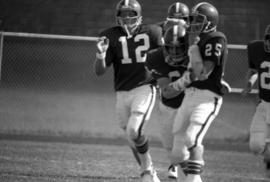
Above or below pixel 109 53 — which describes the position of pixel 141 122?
below

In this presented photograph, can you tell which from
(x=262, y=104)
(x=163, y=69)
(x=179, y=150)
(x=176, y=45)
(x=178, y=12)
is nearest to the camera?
(x=179, y=150)

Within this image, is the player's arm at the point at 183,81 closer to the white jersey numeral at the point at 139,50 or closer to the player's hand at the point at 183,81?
the player's hand at the point at 183,81

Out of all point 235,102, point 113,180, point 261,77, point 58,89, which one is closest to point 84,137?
point 58,89

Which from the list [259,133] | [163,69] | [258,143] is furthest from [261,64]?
[163,69]

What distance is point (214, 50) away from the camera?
686cm

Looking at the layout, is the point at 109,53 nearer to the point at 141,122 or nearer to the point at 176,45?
the point at 141,122

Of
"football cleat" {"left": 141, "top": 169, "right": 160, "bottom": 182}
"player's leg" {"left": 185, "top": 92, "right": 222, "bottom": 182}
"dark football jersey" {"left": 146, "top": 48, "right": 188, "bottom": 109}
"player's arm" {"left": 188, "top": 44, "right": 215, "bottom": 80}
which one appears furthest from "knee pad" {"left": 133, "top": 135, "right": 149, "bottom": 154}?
"player's arm" {"left": 188, "top": 44, "right": 215, "bottom": 80}

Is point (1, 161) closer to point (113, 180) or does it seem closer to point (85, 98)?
point (113, 180)

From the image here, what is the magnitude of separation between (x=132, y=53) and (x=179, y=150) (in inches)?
61.4

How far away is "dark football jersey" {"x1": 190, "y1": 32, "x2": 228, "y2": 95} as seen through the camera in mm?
6867

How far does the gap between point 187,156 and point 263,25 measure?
38.1 ft

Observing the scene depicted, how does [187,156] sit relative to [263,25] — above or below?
above

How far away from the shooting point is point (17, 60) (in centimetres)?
1423

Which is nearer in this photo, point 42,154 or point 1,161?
point 1,161
